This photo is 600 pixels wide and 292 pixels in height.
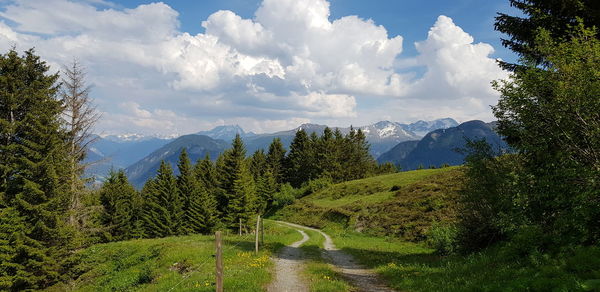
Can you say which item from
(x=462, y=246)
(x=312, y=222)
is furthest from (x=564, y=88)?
(x=312, y=222)

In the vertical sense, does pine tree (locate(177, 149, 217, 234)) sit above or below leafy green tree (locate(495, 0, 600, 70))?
below

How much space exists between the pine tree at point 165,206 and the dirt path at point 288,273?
41.2 m

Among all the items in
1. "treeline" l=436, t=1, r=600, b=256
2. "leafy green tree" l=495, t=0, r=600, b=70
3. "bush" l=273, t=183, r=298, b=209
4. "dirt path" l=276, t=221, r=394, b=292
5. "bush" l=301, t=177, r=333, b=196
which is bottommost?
"bush" l=273, t=183, r=298, b=209

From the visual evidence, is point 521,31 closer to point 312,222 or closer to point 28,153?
point 28,153

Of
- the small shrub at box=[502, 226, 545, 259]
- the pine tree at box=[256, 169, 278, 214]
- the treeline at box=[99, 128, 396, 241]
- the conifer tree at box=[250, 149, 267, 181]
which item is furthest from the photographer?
the conifer tree at box=[250, 149, 267, 181]

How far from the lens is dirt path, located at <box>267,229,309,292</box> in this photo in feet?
48.3

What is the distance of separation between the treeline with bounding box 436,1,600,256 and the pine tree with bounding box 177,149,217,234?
49.7 metres

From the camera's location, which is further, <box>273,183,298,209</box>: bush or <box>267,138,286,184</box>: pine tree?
<box>267,138,286,184</box>: pine tree

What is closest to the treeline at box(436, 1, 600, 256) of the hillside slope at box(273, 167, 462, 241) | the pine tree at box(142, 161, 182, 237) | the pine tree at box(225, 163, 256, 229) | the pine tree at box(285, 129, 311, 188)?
the hillside slope at box(273, 167, 462, 241)

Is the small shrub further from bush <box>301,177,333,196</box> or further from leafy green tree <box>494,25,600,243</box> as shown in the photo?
bush <box>301,177,333,196</box>

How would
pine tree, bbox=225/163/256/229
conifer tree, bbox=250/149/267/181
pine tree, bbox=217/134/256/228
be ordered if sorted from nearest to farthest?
pine tree, bbox=225/163/256/229 < pine tree, bbox=217/134/256/228 < conifer tree, bbox=250/149/267/181

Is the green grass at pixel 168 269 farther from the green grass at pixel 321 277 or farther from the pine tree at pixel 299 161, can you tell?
the pine tree at pixel 299 161

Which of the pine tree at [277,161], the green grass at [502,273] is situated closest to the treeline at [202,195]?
the pine tree at [277,161]

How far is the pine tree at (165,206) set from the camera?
200 ft
